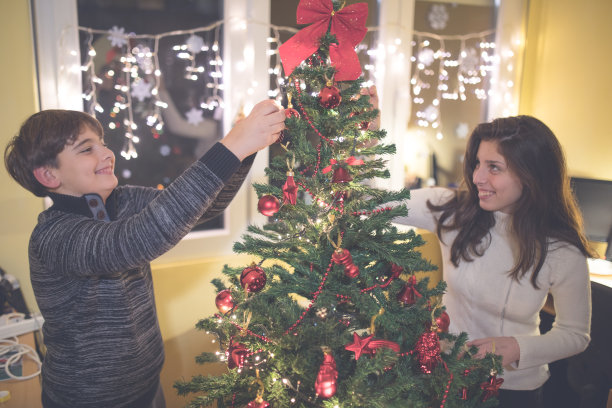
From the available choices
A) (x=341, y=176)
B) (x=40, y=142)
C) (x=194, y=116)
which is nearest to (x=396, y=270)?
(x=341, y=176)

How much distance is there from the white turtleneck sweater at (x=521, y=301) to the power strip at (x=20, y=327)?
5.27ft

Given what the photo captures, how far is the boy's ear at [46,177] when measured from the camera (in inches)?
40.3

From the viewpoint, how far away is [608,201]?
7.59 ft

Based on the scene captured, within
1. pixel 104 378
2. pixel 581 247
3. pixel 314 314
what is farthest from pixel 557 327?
pixel 104 378

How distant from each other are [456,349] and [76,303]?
3.04 feet

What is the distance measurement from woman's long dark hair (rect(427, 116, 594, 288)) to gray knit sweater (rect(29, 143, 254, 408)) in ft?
2.87

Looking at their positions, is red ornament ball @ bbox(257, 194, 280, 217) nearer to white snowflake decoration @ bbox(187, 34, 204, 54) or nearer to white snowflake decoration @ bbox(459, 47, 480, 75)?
white snowflake decoration @ bbox(187, 34, 204, 54)

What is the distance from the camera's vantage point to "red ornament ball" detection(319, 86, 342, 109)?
82cm

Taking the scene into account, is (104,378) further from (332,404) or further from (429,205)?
(429,205)

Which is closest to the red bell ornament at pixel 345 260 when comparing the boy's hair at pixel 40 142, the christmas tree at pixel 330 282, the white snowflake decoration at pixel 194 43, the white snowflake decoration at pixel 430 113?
the christmas tree at pixel 330 282

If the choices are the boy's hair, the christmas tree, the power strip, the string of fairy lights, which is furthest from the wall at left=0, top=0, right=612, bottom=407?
the christmas tree

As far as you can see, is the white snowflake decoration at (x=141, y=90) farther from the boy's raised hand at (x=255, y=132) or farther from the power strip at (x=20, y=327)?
the boy's raised hand at (x=255, y=132)

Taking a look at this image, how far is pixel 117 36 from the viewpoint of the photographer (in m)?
1.81

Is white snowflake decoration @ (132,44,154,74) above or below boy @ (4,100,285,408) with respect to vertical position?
above
